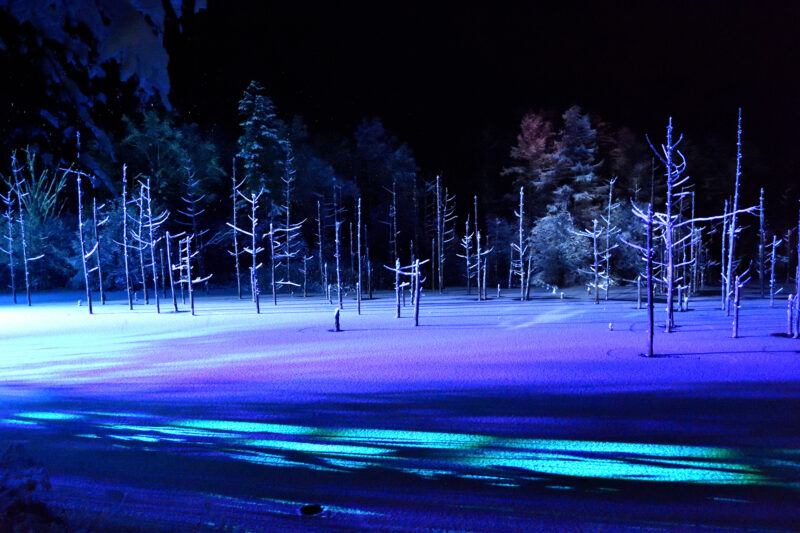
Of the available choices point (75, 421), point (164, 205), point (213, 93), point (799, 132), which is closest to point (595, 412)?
point (75, 421)

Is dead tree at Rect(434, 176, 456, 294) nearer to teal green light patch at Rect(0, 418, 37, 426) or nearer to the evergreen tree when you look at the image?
the evergreen tree

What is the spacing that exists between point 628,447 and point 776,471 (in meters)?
1.24

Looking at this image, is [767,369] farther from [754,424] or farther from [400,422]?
[400,422]

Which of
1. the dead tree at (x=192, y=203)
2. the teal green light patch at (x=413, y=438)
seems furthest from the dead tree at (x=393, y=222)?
the teal green light patch at (x=413, y=438)

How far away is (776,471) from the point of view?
514cm

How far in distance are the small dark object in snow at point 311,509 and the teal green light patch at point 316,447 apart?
1.24 m

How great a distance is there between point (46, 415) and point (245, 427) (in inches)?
107

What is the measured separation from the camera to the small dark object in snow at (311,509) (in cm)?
434

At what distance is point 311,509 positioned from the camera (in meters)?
4.41

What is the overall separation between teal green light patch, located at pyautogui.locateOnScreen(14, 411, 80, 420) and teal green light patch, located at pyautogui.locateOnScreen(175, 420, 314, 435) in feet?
4.86

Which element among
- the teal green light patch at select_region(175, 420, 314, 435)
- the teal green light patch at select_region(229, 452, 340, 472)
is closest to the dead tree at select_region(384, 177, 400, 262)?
the teal green light patch at select_region(175, 420, 314, 435)

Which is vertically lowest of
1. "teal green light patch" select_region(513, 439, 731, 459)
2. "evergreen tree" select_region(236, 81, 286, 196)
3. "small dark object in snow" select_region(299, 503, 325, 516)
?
"teal green light patch" select_region(513, 439, 731, 459)

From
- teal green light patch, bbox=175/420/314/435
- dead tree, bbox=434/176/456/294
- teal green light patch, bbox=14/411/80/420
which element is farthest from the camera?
dead tree, bbox=434/176/456/294

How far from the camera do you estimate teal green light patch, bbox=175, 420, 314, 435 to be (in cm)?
654
